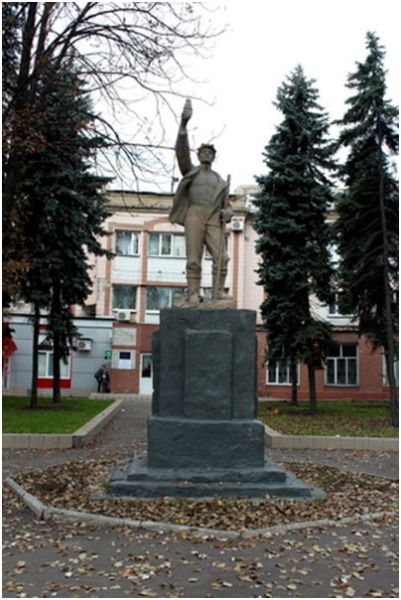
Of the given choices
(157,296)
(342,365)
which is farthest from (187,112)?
(342,365)

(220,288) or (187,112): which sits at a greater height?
(187,112)

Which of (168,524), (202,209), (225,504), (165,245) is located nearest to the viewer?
(168,524)

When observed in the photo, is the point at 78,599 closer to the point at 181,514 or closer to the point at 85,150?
the point at 181,514

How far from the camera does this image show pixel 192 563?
4.89m

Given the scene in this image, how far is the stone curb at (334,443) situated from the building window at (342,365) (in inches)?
691

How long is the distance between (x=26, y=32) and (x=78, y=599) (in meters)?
8.39

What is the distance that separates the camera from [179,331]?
7.69 m

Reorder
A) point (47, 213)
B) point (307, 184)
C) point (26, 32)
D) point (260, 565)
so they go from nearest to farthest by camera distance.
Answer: point (260, 565) < point (26, 32) < point (47, 213) < point (307, 184)

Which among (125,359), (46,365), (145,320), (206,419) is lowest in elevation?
(206,419)

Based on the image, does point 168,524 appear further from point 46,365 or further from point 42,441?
point 46,365

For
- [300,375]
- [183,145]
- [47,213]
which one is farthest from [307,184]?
[300,375]

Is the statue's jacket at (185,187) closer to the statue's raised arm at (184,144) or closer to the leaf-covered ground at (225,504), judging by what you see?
the statue's raised arm at (184,144)

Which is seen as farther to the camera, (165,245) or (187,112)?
(165,245)

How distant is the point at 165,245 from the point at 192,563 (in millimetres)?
26274
